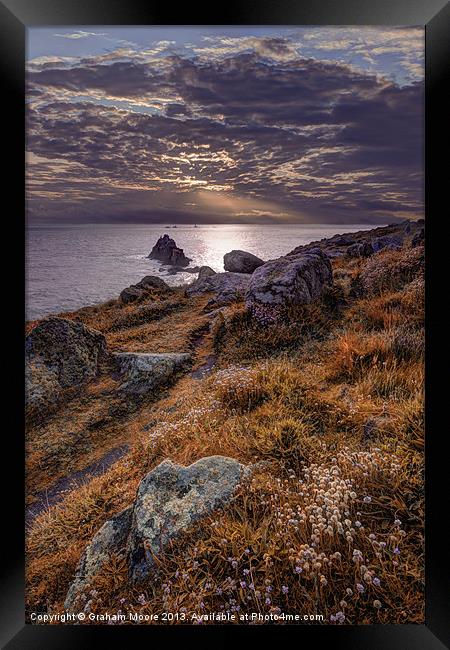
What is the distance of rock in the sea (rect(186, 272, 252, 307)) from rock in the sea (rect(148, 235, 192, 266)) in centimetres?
32

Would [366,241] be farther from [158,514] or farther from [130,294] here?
[158,514]

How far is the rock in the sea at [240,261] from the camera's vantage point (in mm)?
4812

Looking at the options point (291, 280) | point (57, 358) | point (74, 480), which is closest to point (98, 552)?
point (74, 480)

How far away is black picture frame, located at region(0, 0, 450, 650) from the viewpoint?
387cm

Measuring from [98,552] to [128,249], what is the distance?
3.25m

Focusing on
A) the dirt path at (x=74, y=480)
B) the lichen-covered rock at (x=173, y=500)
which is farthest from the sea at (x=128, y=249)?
the lichen-covered rock at (x=173, y=500)

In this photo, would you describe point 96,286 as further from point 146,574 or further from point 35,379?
point 146,574

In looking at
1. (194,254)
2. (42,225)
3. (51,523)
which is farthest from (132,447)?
(42,225)

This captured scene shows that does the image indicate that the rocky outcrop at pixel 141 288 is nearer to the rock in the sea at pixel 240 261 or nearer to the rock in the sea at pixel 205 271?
the rock in the sea at pixel 205 271

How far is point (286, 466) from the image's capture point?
4.02 meters

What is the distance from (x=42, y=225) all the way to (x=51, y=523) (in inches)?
126

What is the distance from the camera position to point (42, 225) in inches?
177

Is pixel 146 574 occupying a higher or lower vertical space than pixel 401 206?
lower
